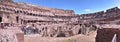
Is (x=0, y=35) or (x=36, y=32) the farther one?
(x=36, y=32)

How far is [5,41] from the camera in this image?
302cm

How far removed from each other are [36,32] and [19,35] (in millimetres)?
15412

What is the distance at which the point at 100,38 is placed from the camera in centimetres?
739

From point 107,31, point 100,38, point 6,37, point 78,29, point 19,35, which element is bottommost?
point 78,29

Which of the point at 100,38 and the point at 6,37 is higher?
the point at 6,37

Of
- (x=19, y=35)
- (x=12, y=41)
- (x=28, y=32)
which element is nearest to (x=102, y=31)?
(x=19, y=35)

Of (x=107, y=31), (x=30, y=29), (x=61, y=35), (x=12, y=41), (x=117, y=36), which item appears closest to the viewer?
(x=12, y=41)

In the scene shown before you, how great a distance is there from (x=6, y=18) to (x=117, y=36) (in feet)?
67.0

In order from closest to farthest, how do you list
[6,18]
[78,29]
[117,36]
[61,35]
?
[117,36] < [61,35] < [78,29] < [6,18]

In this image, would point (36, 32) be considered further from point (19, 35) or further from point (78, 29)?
point (19, 35)

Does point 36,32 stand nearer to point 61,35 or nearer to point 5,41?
point 61,35

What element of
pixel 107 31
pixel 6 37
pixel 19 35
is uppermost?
pixel 6 37

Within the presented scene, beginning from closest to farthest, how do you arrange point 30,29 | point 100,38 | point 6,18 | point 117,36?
point 117,36, point 100,38, point 30,29, point 6,18

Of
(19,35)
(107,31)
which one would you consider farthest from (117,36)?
(19,35)
